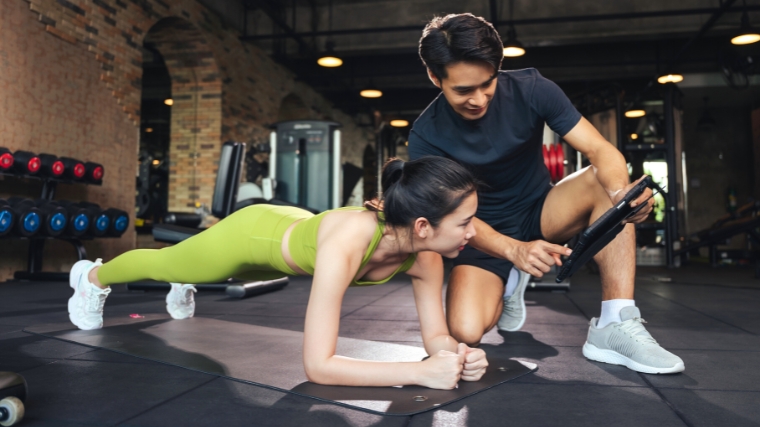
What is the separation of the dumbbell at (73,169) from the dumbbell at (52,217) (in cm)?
31

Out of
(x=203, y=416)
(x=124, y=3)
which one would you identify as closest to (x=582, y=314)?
(x=203, y=416)

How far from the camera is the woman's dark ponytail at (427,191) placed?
1166 mm

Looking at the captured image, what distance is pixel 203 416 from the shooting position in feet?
3.46

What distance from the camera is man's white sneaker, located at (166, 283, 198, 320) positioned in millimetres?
2240

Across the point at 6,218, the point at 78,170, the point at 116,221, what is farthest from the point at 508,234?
the point at 78,170

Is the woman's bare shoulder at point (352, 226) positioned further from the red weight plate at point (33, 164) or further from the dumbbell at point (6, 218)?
the red weight plate at point (33, 164)

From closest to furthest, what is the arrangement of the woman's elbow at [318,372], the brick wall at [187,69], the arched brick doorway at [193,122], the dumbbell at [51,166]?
the woman's elbow at [318,372] < the dumbbell at [51,166] < the brick wall at [187,69] < the arched brick doorway at [193,122]

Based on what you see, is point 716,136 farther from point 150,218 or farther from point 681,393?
point 681,393

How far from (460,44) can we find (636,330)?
878 millimetres

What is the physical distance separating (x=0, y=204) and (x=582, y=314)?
11.3 feet

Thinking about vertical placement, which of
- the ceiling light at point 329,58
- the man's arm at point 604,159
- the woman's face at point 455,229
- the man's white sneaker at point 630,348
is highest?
the ceiling light at point 329,58

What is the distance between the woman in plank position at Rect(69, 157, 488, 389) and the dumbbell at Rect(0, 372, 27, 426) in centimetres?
52

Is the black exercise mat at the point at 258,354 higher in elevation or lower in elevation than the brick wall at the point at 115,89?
lower

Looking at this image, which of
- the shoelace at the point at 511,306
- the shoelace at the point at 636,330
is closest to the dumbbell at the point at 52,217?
the shoelace at the point at 511,306
